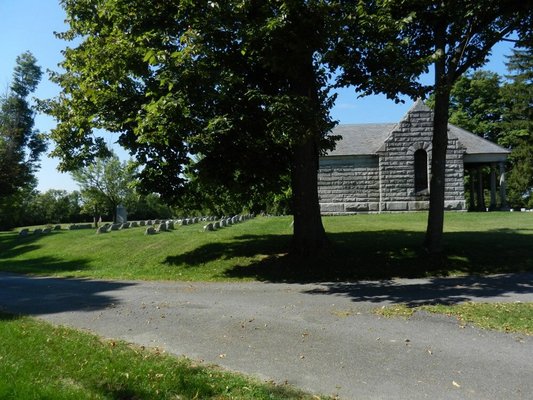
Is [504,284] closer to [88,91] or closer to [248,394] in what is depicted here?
[248,394]

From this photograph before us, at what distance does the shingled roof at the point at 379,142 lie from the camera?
29.0 m

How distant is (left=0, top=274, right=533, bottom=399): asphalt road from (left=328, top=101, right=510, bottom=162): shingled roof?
18293 mm

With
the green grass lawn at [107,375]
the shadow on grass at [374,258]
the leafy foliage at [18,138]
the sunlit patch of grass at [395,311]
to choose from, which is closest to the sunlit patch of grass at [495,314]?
the sunlit patch of grass at [395,311]

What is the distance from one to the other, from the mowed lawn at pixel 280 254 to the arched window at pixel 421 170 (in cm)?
655

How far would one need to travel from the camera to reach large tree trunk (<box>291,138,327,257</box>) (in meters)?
13.5

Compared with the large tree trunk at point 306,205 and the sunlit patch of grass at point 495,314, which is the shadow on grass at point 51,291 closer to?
the large tree trunk at point 306,205

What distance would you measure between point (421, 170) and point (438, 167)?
16628mm

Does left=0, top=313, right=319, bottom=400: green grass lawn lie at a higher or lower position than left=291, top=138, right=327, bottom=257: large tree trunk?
lower

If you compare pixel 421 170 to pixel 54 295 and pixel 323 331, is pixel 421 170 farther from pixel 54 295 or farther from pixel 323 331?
pixel 323 331

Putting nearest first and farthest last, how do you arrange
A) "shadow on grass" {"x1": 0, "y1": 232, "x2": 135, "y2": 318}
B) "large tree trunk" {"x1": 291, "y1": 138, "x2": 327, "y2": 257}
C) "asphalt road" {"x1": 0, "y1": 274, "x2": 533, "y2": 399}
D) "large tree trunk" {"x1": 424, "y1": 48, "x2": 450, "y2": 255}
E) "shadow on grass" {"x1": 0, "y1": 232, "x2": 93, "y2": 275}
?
"asphalt road" {"x1": 0, "y1": 274, "x2": 533, "y2": 399} < "shadow on grass" {"x1": 0, "y1": 232, "x2": 135, "y2": 318} < "large tree trunk" {"x1": 424, "y1": 48, "x2": 450, "y2": 255} < "large tree trunk" {"x1": 291, "y1": 138, "x2": 327, "y2": 257} < "shadow on grass" {"x1": 0, "y1": 232, "x2": 93, "y2": 275}

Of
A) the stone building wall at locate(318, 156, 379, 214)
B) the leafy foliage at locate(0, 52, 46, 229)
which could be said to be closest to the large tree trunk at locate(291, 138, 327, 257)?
the stone building wall at locate(318, 156, 379, 214)

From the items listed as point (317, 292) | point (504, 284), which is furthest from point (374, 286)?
point (504, 284)

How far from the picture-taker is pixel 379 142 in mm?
30750

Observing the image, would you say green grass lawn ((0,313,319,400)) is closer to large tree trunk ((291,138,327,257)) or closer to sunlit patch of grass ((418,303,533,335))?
sunlit patch of grass ((418,303,533,335))
